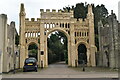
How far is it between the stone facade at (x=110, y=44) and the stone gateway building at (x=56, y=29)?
175 inches

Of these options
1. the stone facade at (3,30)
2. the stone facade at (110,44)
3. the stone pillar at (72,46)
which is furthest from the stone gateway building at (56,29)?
the stone facade at (3,30)

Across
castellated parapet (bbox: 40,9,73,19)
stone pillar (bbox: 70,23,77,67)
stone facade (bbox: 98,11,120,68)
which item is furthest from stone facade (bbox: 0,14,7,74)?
stone pillar (bbox: 70,23,77,67)

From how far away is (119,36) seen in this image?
37625 mm

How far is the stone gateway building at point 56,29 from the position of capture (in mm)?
49347

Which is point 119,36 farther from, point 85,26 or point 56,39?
point 56,39

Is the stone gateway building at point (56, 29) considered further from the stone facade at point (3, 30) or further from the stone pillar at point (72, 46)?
the stone facade at point (3, 30)

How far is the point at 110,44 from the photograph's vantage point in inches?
1588

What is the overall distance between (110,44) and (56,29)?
45.6 feet

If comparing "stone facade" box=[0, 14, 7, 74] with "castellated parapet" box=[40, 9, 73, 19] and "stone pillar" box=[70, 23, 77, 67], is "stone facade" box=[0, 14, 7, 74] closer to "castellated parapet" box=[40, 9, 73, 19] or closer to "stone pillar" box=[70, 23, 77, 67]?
"castellated parapet" box=[40, 9, 73, 19]

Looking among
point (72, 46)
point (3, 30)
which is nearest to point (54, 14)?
point (72, 46)

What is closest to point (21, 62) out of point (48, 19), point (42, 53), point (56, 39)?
point (42, 53)

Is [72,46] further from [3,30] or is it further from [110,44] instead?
[3,30]

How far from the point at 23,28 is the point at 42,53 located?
21.8 ft

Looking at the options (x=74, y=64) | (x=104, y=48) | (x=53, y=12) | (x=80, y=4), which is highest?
(x=80, y=4)
